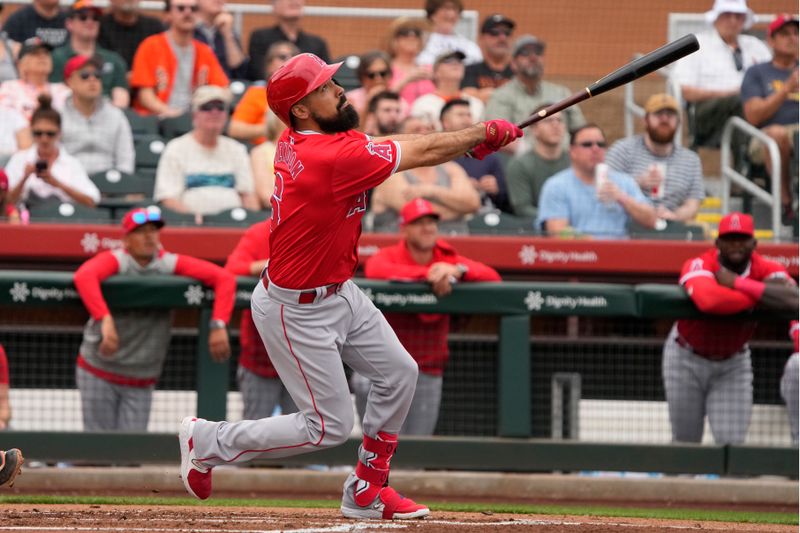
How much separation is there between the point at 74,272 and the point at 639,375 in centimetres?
338

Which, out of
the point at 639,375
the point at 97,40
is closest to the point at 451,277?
the point at 639,375

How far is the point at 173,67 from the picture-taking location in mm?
9805

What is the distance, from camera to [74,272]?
757 centimetres

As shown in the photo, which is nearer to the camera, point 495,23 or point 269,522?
point 269,522

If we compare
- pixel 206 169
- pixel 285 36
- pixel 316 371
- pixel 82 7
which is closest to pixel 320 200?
pixel 316 371

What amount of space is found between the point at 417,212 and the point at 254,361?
4.17 feet

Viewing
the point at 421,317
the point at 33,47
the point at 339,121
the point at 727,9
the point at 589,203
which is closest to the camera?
the point at 339,121

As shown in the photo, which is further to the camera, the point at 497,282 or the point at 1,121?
the point at 1,121

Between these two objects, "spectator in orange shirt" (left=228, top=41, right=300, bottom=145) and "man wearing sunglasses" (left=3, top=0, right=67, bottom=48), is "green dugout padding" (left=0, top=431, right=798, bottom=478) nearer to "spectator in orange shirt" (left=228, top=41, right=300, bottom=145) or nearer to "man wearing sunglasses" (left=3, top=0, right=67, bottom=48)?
"spectator in orange shirt" (left=228, top=41, right=300, bottom=145)

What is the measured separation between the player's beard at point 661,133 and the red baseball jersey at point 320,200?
4.64 metres

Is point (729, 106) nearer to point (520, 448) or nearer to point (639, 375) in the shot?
point (639, 375)

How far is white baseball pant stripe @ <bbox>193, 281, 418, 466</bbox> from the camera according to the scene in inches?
190

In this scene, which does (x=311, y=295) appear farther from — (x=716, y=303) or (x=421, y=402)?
(x=716, y=303)

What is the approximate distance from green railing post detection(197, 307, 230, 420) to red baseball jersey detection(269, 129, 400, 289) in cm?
259
